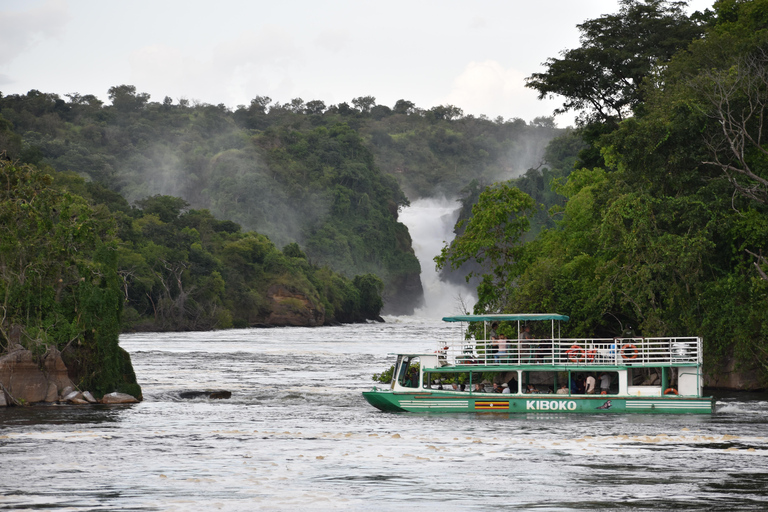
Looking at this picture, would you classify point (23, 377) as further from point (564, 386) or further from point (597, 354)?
point (597, 354)

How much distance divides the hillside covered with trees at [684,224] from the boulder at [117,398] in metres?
17.9

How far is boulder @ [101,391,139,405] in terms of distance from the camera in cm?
3612

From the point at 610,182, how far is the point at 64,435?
2832cm

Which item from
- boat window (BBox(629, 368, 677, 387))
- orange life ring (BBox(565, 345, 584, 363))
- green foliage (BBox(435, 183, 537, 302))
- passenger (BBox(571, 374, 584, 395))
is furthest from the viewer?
green foliage (BBox(435, 183, 537, 302))

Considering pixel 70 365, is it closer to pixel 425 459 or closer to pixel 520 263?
pixel 425 459

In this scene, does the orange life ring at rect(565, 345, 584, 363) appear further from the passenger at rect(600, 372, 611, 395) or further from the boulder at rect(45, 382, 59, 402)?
the boulder at rect(45, 382, 59, 402)

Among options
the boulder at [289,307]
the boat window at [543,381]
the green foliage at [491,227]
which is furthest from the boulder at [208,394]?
the boulder at [289,307]

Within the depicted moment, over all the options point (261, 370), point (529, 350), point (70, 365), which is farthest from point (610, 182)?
point (70, 365)

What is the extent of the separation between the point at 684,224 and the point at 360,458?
22.6 m

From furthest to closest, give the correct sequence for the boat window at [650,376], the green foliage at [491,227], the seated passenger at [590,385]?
the green foliage at [491,227] → the boat window at [650,376] → the seated passenger at [590,385]

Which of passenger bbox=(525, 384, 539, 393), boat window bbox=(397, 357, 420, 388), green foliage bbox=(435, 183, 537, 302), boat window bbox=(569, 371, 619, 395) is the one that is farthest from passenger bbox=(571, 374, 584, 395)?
green foliage bbox=(435, 183, 537, 302)

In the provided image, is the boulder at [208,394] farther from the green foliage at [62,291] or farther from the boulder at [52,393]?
the boulder at [52,393]

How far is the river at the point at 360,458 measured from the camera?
18.4 metres

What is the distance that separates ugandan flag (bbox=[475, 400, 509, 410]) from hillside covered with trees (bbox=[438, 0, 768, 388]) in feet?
31.8
